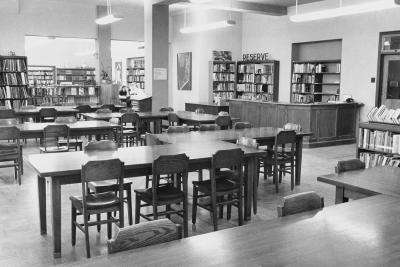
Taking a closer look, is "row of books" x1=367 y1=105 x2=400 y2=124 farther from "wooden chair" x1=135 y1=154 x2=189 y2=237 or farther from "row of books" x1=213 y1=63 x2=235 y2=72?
"row of books" x1=213 y1=63 x2=235 y2=72

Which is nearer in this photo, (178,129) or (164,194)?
(164,194)

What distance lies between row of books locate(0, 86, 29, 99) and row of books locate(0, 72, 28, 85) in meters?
0.14

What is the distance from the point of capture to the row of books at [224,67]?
13328mm

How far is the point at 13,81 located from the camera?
10.9 meters

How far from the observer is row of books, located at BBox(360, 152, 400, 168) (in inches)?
220

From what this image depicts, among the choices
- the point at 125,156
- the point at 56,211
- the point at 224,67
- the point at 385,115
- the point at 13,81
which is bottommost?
the point at 56,211

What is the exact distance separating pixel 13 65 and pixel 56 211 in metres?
8.52

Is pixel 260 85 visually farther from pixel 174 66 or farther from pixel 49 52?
pixel 49 52

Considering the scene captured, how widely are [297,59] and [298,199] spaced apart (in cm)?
1016

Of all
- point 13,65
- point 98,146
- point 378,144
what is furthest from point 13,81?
point 378,144

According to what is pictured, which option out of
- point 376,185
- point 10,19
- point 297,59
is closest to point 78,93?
point 10,19

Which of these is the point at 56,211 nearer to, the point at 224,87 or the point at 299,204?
the point at 299,204

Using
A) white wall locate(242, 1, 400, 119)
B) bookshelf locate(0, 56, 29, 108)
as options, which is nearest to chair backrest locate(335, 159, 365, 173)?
white wall locate(242, 1, 400, 119)

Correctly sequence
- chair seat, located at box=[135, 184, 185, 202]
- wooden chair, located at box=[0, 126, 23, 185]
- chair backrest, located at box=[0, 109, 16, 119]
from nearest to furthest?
chair seat, located at box=[135, 184, 185, 202]
wooden chair, located at box=[0, 126, 23, 185]
chair backrest, located at box=[0, 109, 16, 119]
